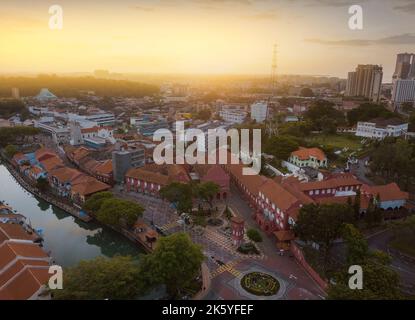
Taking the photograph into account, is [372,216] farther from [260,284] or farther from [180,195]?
[180,195]

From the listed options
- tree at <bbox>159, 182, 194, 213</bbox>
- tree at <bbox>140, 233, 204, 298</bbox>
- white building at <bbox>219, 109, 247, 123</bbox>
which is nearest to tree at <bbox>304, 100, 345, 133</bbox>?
white building at <bbox>219, 109, 247, 123</bbox>

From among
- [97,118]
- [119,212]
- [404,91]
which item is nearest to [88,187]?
[119,212]

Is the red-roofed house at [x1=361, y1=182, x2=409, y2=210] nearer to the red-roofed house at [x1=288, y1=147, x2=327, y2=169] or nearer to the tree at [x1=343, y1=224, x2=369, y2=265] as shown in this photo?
the tree at [x1=343, y1=224, x2=369, y2=265]

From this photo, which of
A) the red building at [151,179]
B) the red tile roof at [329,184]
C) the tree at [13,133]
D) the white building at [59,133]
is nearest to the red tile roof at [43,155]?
the tree at [13,133]

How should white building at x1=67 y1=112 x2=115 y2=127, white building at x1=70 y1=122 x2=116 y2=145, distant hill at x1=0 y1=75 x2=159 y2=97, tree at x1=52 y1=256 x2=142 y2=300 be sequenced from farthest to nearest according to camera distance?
distant hill at x1=0 y1=75 x2=159 y2=97 → white building at x1=67 y1=112 x2=115 y2=127 → white building at x1=70 y1=122 x2=116 y2=145 → tree at x1=52 y1=256 x2=142 y2=300

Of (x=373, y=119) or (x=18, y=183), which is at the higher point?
(x=373, y=119)
